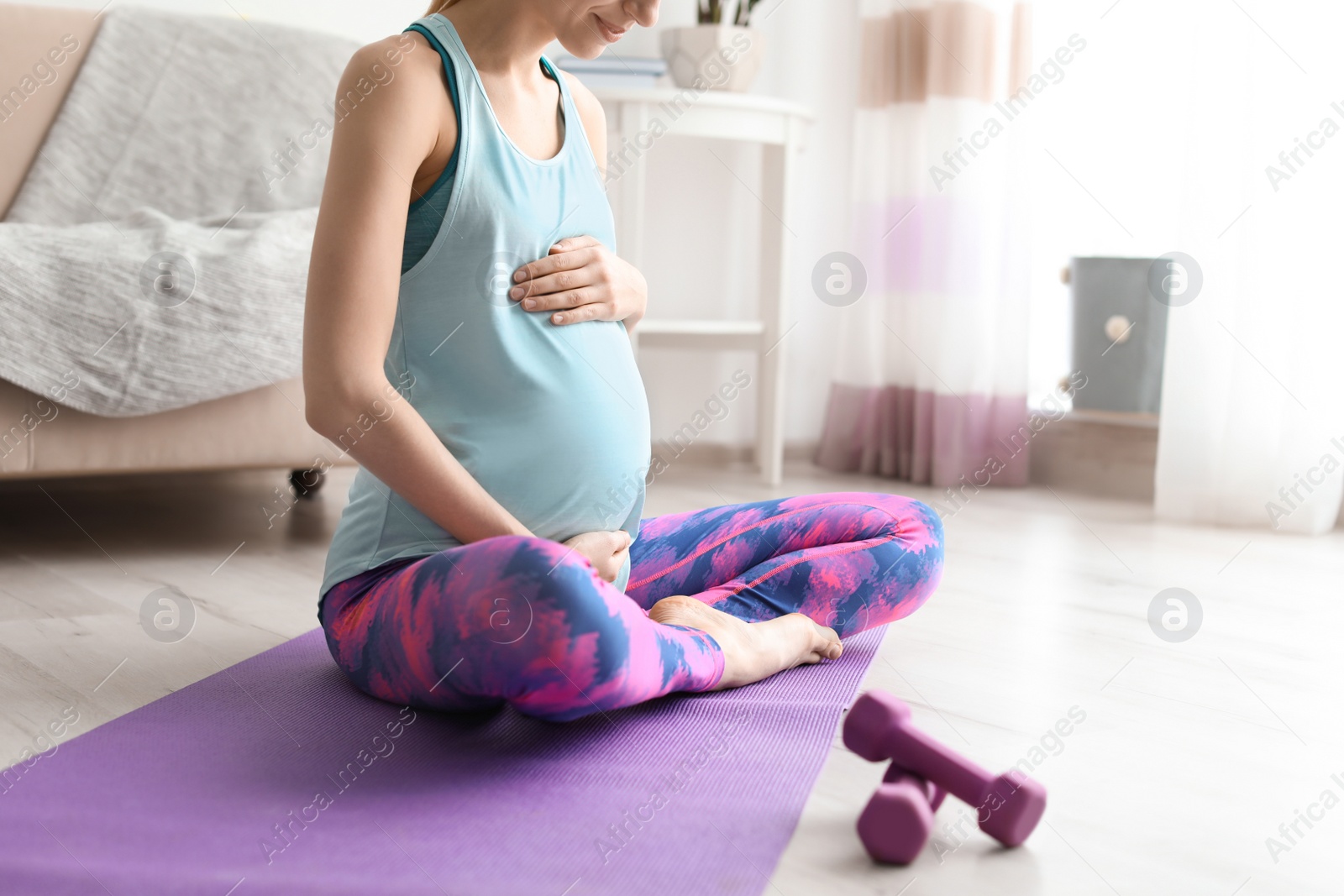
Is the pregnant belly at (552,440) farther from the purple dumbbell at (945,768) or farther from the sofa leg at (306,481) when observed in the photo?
the sofa leg at (306,481)

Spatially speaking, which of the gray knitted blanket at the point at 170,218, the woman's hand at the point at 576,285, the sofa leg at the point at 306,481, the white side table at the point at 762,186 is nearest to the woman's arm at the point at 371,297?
the woman's hand at the point at 576,285

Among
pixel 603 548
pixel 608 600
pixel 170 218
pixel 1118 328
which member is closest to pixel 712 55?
pixel 1118 328

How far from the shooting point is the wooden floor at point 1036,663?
0.68 meters

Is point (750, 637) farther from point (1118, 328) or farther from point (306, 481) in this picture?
point (1118, 328)

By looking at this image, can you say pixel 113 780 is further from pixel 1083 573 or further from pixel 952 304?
pixel 952 304

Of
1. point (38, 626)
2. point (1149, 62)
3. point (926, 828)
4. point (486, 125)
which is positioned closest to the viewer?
point (926, 828)

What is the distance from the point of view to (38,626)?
1.09 meters

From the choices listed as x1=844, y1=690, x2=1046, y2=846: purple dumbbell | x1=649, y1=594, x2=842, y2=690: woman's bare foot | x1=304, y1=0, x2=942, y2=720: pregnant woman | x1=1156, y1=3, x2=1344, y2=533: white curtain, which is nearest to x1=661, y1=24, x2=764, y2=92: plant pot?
x1=1156, y1=3, x2=1344, y2=533: white curtain

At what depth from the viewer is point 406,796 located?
71cm

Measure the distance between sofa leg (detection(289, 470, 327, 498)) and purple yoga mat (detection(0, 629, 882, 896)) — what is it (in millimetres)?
829

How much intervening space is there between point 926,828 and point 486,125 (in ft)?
1.85

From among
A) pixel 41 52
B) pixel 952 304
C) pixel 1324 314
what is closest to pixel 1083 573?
pixel 1324 314

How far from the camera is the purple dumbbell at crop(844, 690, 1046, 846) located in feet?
2.19

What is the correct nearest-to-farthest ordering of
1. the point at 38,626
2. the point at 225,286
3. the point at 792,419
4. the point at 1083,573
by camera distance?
the point at 38,626 < the point at 225,286 < the point at 1083,573 < the point at 792,419
